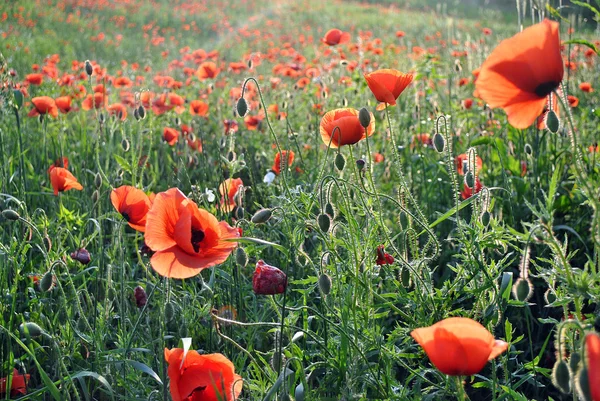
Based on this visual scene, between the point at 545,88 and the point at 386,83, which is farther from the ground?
the point at 545,88

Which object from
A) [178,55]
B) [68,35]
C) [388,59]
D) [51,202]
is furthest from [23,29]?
[51,202]

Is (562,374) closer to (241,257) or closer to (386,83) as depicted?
(241,257)

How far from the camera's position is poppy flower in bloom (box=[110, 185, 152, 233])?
179cm

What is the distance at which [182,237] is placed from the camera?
1.48 metres

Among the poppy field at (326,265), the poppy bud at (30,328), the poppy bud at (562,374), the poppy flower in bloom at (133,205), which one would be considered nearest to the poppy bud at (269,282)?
the poppy field at (326,265)

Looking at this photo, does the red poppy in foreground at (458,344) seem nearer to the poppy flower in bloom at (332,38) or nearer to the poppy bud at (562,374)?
the poppy bud at (562,374)

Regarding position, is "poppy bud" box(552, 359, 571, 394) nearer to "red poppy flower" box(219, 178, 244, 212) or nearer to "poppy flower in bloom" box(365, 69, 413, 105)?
"poppy flower in bloom" box(365, 69, 413, 105)

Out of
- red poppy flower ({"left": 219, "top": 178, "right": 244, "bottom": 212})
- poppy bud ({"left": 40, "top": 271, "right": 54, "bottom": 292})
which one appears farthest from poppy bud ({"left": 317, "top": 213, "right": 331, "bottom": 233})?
red poppy flower ({"left": 219, "top": 178, "right": 244, "bottom": 212})

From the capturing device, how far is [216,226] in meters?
1.60

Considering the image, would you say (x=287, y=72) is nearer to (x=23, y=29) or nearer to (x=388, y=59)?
(x=388, y=59)

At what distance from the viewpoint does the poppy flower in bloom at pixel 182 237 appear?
4.82 ft

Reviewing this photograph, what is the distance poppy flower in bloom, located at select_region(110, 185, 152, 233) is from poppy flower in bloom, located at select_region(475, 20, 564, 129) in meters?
0.91

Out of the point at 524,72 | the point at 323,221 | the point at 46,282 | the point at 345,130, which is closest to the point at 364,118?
the point at 345,130

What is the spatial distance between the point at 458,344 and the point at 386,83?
976 millimetres
